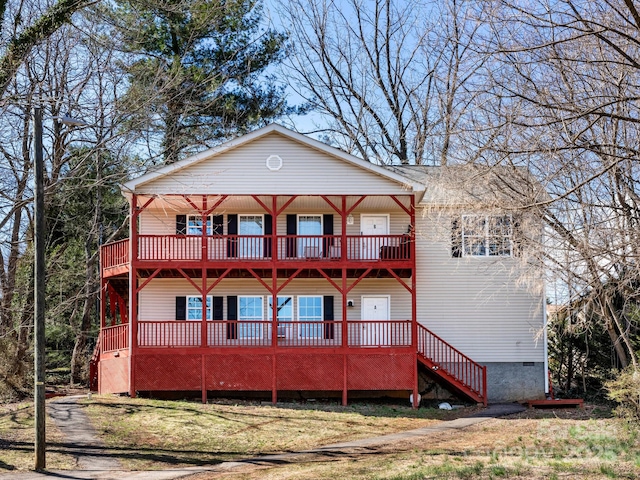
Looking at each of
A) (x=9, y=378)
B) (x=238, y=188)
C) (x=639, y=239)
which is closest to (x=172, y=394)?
(x=9, y=378)

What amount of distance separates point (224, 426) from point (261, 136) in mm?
9824

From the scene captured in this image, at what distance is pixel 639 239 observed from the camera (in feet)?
52.9

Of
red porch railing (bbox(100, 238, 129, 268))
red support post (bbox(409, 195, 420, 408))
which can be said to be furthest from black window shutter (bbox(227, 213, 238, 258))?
red support post (bbox(409, 195, 420, 408))

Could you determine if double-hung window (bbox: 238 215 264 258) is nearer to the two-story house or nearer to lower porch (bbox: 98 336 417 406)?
the two-story house

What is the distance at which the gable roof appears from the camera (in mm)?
27375

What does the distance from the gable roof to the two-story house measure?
48 mm

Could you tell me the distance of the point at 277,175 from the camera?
92.7 ft

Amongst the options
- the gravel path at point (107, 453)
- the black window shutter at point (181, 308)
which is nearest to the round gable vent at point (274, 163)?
the black window shutter at point (181, 308)

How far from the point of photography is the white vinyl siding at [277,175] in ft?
92.0

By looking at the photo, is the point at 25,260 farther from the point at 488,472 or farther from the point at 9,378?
the point at 488,472

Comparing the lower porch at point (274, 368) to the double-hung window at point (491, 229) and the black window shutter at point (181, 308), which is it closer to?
the black window shutter at point (181, 308)

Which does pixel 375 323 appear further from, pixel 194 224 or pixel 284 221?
pixel 194 224

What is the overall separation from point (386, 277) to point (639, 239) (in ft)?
45.6

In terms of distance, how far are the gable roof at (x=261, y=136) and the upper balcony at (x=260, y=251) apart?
5.73 feet
